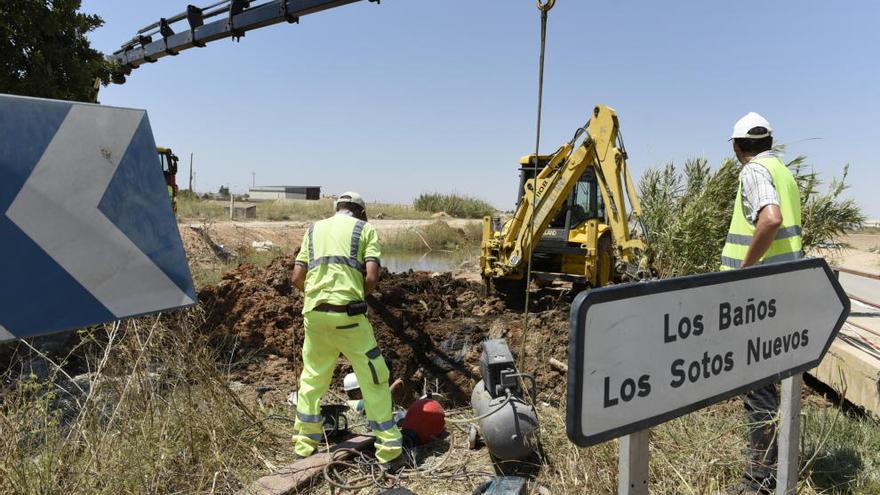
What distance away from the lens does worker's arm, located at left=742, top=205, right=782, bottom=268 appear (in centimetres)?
294

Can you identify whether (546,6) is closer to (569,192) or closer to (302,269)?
(302,269)

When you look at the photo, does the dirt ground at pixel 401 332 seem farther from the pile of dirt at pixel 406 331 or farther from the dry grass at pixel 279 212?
the dry grass at pixel 279 212

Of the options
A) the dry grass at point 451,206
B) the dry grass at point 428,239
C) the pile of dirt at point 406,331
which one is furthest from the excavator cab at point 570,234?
the dry grass at point 451,206

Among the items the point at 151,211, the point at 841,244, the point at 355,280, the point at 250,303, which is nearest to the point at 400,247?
the point at 250,303

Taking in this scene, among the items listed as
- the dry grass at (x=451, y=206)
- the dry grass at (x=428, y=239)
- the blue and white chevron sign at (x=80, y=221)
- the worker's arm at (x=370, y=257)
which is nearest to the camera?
the blue and white chevron sign at (x=80, y=221)

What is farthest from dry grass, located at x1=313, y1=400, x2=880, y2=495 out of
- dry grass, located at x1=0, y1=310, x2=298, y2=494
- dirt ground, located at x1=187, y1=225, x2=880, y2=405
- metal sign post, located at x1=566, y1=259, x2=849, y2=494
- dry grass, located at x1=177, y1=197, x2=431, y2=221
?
dry grass, located at x1=177, y1=197, x2=431, y2=221

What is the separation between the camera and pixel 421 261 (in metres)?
21.2

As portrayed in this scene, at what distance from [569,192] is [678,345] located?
747cm

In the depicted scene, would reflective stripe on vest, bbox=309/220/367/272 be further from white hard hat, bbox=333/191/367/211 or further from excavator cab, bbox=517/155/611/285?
excavator cab, bbox=517/155/611/285

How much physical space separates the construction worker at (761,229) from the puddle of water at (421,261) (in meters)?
15.0

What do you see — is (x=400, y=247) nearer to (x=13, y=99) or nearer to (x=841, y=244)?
(x=841, y=244)

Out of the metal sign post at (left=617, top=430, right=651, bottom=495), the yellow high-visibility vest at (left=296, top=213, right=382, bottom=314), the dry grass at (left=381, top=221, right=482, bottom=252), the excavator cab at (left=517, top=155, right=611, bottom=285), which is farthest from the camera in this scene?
the dry grass at (left=381, top=221, right=482, bottom=252)

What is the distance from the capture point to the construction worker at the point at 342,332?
12.5 feet

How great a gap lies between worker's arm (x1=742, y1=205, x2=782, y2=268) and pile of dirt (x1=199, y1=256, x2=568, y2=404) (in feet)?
10.0
